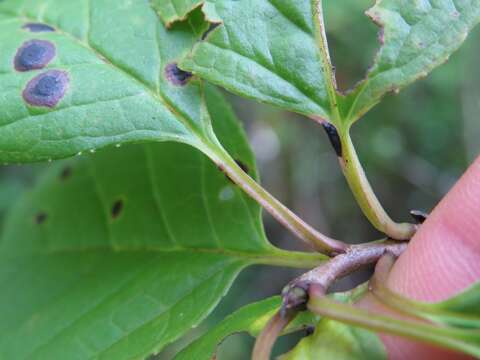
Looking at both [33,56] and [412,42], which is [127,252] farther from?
[412,42]

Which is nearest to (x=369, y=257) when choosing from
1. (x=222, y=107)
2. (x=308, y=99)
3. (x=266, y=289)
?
(x=308, y=99)

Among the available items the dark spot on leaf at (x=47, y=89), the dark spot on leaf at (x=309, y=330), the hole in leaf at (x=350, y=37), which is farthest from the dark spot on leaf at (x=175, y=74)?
the hole in leaf at (x=350, y=37)

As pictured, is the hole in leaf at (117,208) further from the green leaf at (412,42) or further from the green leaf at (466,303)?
the green leaf at (466,303)

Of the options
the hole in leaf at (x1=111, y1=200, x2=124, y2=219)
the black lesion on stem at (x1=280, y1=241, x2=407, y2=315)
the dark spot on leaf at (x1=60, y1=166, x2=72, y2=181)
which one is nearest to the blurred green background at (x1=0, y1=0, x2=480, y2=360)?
the dark spot on leaf at (x1=60, y1=166, x2=72, y2=181)

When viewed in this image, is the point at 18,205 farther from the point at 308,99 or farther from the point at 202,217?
the point at 308,99

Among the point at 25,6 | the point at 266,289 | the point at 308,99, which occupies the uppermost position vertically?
the point at 25,6

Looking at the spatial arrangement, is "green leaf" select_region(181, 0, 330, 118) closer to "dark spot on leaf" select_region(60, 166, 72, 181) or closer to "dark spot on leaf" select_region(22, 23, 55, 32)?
"dark spot on leaf" select_region(22, 23, 55, 32)
